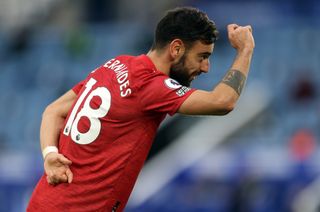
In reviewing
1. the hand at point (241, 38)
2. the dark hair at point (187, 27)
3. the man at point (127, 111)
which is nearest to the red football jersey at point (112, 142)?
the man at point (127, 111)

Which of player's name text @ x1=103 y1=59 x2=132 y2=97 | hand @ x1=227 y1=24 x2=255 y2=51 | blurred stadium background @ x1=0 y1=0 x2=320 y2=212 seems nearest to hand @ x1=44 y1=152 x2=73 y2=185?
player's name text @ x1=103 y1=59 x2=132 y2=97

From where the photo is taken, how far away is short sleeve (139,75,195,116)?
5789 millimetres

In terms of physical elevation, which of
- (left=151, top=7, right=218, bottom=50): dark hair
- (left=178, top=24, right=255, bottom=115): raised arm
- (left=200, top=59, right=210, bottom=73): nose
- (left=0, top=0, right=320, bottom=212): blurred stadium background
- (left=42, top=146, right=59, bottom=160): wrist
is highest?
(left=151, top=7, right=218, bottom=50): dark hair

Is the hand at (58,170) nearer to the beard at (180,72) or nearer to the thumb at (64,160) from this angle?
the thumb at (64,160)

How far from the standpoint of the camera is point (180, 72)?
606 centimetres

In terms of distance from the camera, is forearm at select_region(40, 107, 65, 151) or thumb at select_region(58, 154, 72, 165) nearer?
thumb at select_region(58, 154, 72, 165)

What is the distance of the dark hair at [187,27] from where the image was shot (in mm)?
5980

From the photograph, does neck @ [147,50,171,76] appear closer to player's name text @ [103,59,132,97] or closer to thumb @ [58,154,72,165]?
player's name text @ [103,59,132,97]

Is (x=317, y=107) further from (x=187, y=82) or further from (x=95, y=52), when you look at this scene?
(x=187, y=82)

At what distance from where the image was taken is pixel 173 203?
566 inches

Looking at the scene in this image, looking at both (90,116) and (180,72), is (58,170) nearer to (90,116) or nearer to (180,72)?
(90,116)

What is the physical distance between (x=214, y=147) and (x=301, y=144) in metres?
1.47

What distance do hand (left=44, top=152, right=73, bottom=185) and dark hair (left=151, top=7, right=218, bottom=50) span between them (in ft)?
2.98

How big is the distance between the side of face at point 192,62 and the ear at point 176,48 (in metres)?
0.03
